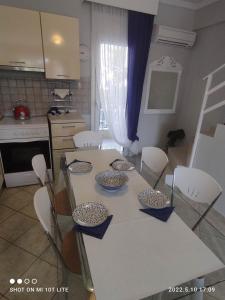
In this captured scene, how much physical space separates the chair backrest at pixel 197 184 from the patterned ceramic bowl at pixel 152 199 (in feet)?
1.16

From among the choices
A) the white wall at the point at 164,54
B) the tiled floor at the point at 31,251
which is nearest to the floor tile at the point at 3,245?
the tiled floor at the point at 31,251

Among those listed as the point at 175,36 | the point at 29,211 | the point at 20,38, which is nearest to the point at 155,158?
the point at 29,211

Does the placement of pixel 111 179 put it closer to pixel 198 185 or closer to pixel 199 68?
pixel 198 185

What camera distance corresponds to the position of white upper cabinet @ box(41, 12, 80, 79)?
81.0 inches

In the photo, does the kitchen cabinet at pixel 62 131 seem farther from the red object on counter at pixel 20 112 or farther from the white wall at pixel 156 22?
the white wall at pixel 156 22

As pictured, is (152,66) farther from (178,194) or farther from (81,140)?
(178,194)

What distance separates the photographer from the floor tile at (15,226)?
5.49 ft

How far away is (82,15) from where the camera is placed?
2396 millimetres

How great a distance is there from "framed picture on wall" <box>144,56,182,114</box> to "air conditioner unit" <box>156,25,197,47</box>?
26 cm

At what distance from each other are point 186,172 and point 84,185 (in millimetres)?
776

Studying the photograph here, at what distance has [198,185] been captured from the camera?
4.31 feet

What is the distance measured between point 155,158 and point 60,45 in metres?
1.73

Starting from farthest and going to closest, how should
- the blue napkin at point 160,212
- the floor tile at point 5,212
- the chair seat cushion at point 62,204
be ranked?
the floor tile at point 5,212 → the chair seat cushion at point 62,204 → the blue napkin at point 160,212

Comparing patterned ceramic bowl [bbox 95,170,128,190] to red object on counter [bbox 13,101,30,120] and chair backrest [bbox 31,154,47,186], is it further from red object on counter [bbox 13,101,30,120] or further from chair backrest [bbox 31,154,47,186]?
red object on counter [bbox 13,101,30,120]
